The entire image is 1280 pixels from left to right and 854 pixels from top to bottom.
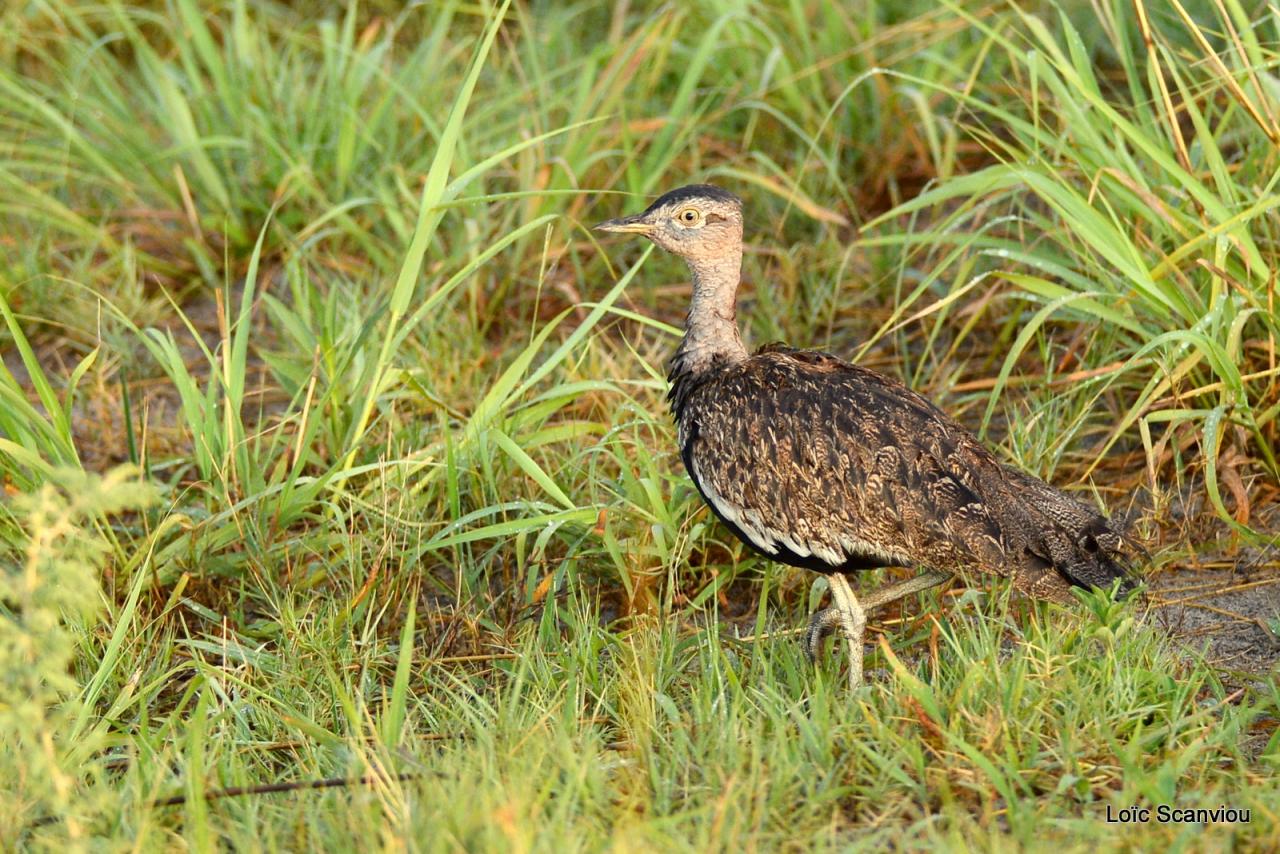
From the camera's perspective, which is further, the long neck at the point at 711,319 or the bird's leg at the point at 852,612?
the long neck at the point at 711,319

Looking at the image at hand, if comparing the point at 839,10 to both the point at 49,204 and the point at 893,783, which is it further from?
the point at 893,783

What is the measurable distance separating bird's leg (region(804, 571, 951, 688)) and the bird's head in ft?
3.41

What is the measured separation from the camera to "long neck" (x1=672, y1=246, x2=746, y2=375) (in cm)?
438

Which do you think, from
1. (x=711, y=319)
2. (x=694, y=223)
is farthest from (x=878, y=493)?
(x=694, y=223)

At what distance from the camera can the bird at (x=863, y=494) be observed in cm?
380

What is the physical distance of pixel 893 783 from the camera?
3.31 m

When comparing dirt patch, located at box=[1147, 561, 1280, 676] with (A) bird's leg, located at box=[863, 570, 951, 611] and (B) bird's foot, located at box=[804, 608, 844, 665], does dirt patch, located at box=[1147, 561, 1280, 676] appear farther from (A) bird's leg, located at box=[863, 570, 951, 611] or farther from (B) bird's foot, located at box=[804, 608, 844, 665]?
(B) bird's foot, located at box=[804, 608, 844, 665]

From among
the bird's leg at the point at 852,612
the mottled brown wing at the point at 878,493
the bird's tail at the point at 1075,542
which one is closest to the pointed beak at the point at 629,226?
the mottled brown wing at the point at 878,493

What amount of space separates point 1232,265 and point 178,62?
17.1 ft

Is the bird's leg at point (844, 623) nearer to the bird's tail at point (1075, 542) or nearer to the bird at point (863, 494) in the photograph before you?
the bird at point (863, 494)

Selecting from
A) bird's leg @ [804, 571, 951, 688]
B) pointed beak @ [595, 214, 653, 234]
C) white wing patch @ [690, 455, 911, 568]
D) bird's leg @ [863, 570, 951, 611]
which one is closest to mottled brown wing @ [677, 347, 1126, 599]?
white wing patch @ [690, 455, 911, 568]

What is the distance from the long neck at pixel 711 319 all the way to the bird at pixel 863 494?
0.18 m

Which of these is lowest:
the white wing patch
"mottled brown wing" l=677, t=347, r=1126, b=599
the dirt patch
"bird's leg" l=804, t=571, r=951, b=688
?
the dirt patch

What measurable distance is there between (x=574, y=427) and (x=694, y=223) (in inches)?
30.2
